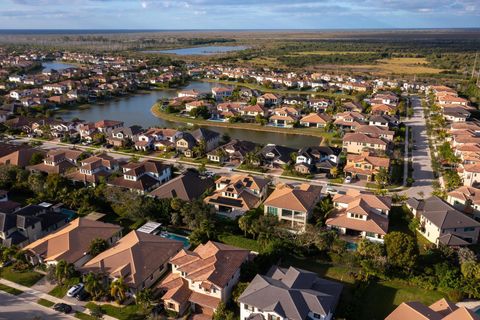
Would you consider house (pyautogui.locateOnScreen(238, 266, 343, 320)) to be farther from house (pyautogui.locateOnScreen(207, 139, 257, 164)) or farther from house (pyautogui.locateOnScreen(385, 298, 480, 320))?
house (pyautogui.locateOnScreen(207, 139, 257, 164))

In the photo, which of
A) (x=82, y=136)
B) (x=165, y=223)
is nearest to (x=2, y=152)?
(x=82, y=136)

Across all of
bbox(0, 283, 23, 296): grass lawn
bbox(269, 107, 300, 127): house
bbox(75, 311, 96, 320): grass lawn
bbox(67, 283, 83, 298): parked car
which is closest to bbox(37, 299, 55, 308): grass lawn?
bbox(67, 283, 83, 298): parked car

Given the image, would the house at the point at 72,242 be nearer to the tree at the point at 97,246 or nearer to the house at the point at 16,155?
the tree at the point at 97,246

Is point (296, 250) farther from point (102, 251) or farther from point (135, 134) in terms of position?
point (135, 134)

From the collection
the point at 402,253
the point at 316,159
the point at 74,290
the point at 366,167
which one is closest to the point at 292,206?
the point at 402,253

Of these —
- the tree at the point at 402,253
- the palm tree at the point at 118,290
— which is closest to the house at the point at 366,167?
the tree at the point at 402,253

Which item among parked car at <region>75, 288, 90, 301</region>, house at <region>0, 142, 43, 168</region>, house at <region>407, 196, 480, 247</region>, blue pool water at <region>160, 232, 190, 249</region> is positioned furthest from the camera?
house at <region>0, 142, 43, 168</region>

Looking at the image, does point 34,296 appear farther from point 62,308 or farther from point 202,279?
point 202,279
